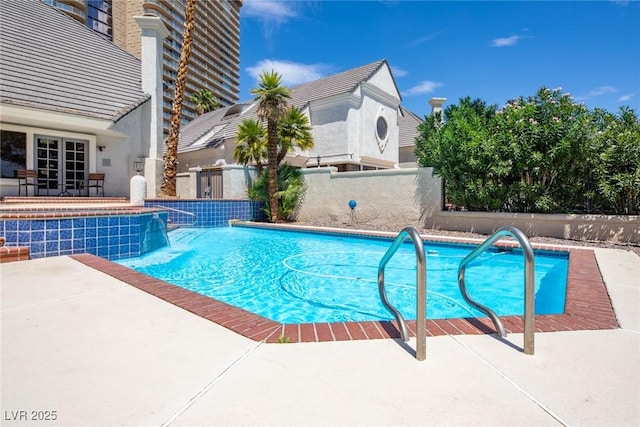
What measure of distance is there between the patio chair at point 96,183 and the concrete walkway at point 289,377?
546 inches

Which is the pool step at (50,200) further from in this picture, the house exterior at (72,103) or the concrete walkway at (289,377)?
the concrete walkway at (289,377)

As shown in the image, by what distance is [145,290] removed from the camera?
14.3 ft


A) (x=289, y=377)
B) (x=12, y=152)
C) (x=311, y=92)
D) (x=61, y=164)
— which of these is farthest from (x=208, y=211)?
(x=289, y=377)

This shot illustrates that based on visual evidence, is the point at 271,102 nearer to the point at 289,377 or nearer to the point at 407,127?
the point at 289,377

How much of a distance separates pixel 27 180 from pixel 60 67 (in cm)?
607

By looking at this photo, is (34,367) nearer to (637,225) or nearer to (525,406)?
(525,406)

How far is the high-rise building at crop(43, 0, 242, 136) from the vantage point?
222ft

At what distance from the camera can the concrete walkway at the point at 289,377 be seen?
6.50ft

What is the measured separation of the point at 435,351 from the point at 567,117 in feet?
35.7

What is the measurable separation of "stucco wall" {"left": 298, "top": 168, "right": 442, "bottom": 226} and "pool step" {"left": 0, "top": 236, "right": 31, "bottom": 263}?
11.8 metres

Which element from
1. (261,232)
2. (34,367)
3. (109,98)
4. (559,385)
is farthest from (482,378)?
(109,98)

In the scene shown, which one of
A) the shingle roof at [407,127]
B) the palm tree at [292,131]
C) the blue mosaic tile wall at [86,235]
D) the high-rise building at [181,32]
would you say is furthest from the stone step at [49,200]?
the high-rise building at [181,32]

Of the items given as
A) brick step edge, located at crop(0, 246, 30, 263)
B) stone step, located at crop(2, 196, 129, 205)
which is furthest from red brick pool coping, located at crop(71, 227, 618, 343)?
stone step, located at crop(2, 196, 129, 205)

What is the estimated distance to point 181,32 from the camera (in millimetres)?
77625
